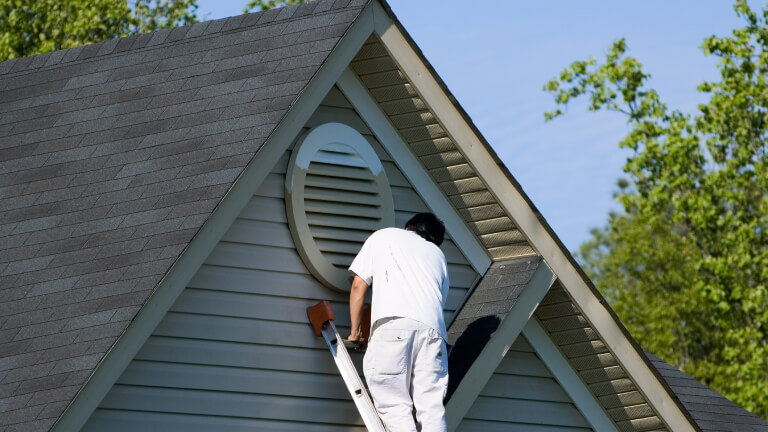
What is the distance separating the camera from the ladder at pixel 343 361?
8234 millimetres

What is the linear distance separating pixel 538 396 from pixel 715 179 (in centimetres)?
1923

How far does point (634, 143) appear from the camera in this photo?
2906 centimetres

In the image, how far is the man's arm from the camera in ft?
27.8

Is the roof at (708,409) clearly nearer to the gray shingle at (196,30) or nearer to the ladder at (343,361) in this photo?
the ladder at (343,361)

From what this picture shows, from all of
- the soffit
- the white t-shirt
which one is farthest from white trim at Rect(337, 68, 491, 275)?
the white t-shirt

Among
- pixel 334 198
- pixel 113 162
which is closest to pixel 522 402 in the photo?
pixel 334 198

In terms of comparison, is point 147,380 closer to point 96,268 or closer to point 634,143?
point 96,268

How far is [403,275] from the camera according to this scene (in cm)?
844

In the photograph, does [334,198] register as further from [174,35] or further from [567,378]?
[567,378]

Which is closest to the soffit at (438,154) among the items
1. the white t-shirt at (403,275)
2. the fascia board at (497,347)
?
the fascia board at (497,347)

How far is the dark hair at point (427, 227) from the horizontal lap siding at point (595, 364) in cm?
139

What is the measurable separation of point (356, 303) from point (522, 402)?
7.02ft

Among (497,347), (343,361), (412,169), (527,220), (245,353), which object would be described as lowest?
(245,353)

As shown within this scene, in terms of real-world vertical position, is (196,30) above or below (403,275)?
above
